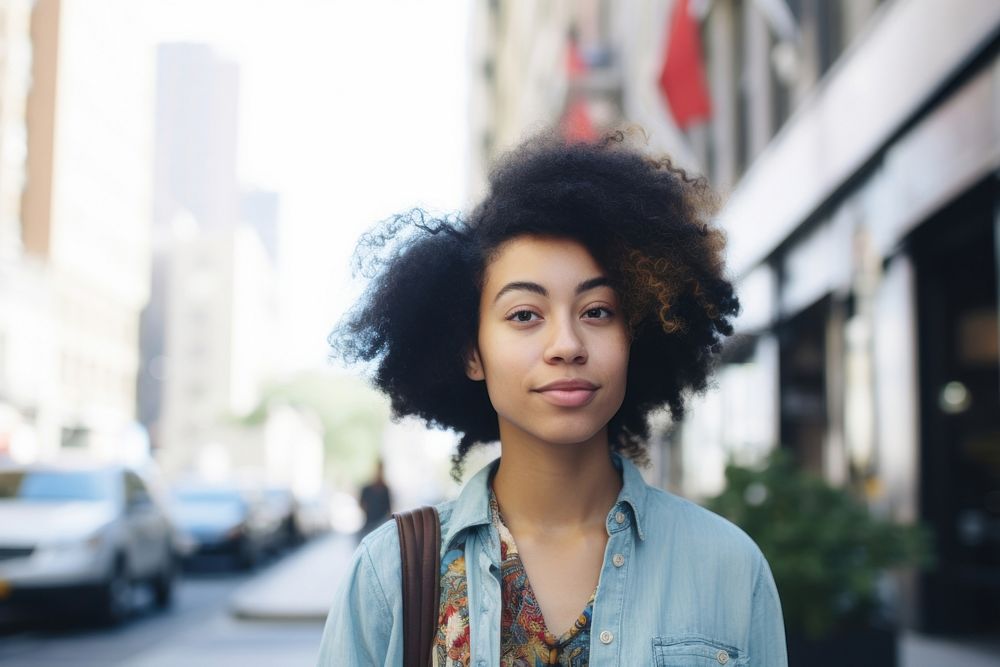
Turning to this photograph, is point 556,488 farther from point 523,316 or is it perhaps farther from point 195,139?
point 195,139

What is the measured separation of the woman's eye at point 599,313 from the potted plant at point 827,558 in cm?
404

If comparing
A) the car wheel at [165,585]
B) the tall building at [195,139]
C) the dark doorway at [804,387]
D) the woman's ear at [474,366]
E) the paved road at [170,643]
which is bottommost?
the paved road at [170,643]

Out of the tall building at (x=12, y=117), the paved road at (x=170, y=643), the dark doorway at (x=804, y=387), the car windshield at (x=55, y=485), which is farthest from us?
the tall building at (x=12, y=117)

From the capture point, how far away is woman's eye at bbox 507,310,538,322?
2.31 metres

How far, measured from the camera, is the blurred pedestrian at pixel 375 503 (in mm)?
16516

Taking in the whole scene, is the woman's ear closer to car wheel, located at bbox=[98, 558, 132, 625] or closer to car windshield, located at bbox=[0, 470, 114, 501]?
car wheel, located at bbox=[98, 558, 132, 625]

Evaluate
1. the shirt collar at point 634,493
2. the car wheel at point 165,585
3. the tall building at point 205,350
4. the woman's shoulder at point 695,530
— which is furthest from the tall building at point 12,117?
the woman's shoulder at point 695,530

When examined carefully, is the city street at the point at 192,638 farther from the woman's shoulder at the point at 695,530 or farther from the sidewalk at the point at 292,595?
the woman's shoulder at the point at 695,530

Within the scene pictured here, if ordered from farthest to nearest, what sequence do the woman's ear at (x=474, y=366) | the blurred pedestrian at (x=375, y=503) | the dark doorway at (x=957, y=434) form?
the blurred pedestrian at (x=375, y=503) < the dark doorway at (x=957, y=434) < the woman's ear at (x=474, y=366)

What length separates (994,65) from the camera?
778 centimetres

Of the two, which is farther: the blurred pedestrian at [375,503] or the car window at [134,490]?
the blurred pedestrian at [375,503]

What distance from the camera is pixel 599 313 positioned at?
7.63 ft

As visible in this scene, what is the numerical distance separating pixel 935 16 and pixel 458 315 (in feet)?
23.7

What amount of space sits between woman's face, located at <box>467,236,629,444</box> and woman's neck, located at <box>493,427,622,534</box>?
0.04 metres
